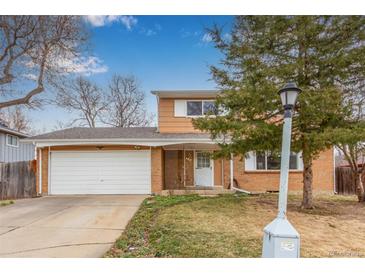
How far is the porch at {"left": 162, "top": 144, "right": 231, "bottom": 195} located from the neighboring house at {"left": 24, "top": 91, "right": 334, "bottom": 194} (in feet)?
0.14

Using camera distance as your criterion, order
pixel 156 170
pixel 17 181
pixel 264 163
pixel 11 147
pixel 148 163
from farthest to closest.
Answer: pixel 11 147
pixel 264 163
pixel 17 181
pixel 148 163
pixel 156 170

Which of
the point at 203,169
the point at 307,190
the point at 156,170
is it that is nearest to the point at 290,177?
the point at 203,169

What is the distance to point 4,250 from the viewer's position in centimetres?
455

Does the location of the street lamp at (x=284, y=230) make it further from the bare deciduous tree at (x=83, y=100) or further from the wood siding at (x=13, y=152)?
the wood siding at (x=13, y=152)

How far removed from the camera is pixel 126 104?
1703cm

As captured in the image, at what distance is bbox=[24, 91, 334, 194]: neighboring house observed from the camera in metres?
10.7

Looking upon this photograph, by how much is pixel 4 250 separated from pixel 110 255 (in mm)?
1776

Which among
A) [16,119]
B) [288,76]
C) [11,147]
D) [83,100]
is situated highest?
[83,100]

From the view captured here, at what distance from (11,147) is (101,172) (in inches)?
360

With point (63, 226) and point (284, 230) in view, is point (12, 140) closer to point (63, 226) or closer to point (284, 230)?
point (63, 226)

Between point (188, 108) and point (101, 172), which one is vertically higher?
point (188, 108)

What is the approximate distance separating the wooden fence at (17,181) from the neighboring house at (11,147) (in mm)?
4494
